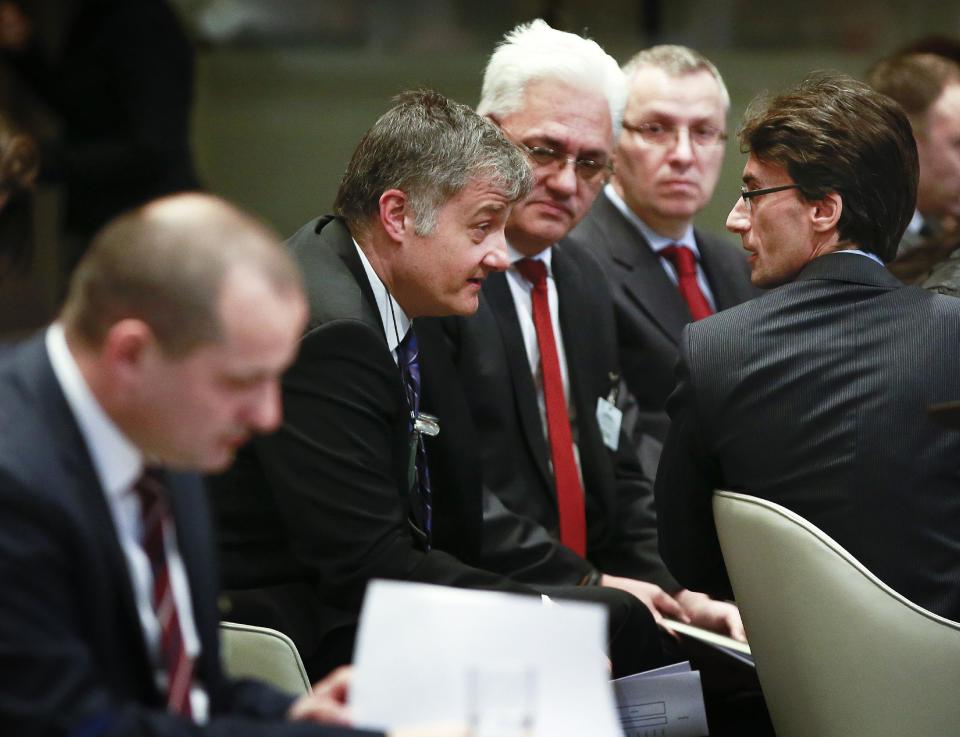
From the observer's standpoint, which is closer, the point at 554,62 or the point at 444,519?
the point at 444,519

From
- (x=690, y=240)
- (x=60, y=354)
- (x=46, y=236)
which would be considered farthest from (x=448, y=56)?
(x=60, y=354)

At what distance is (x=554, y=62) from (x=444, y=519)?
3.77 ft

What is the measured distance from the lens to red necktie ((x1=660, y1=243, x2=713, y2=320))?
3.53 meters

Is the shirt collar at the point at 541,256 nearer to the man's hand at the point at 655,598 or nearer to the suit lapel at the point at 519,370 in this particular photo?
the suit lapel at the point at 519,370

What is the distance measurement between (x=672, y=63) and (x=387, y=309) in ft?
4.79

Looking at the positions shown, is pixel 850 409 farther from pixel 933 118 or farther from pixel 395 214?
pixel 933 118

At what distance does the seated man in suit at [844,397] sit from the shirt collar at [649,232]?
1044 millimetres

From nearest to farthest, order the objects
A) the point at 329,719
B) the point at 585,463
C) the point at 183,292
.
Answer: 1. the point at 183,292
2. the point at 329,719
3. the point at 585,463

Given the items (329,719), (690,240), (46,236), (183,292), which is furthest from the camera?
(46,236)

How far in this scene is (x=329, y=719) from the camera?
5.33 feet

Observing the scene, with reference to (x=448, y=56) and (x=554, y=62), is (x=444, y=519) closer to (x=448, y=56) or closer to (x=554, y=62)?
(x=554, y=62)

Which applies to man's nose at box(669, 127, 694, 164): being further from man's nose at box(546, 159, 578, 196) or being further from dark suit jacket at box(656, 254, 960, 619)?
dark suit jacket at box(656, 254, 960, 619)

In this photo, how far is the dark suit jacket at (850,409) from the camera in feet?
7.77

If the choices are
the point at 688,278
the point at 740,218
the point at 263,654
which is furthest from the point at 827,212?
the point at 263,654
